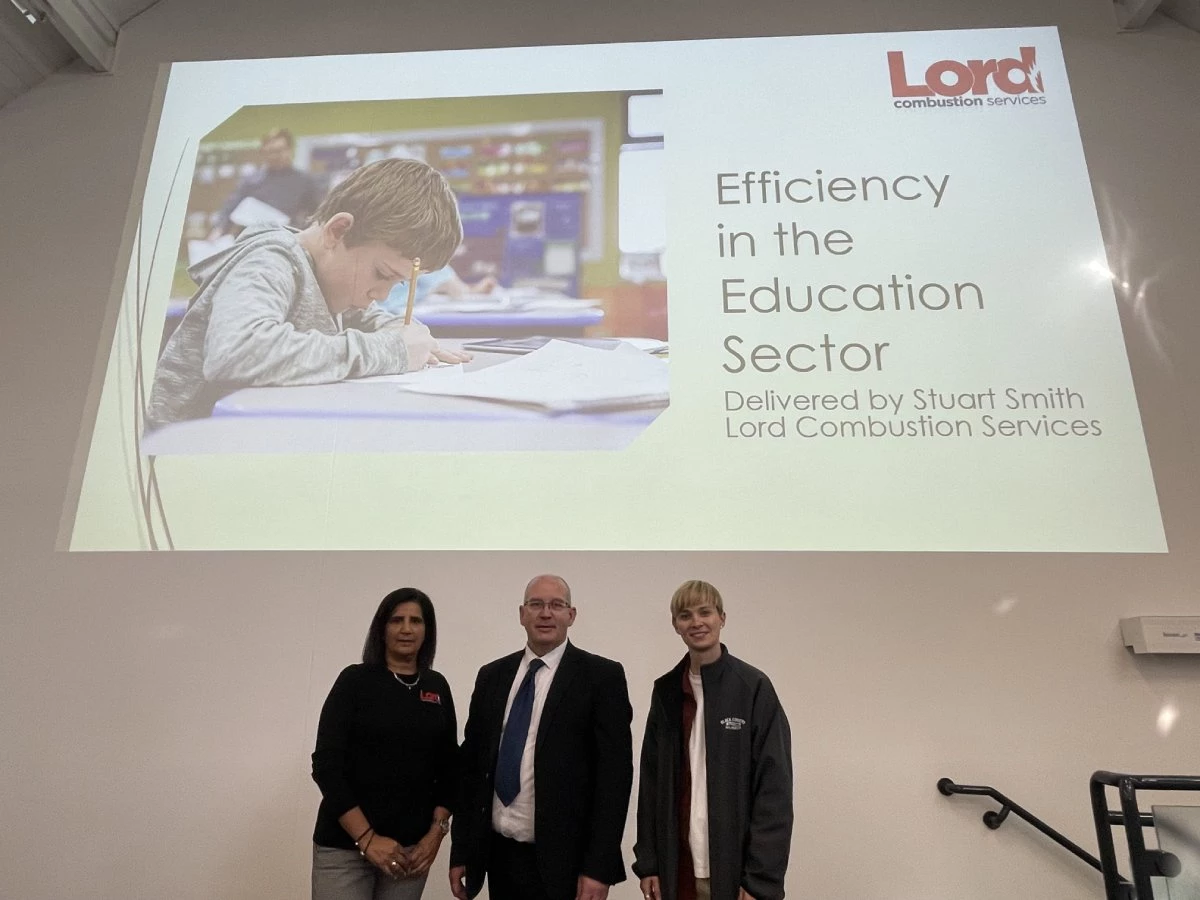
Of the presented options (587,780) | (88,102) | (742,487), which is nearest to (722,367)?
(742,487)

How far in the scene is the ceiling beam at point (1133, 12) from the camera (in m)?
3.95

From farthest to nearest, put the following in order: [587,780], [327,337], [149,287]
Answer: [149,287], [327,337], [587,780]

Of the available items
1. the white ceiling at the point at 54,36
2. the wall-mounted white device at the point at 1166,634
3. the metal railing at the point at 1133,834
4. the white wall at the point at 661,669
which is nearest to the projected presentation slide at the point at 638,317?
the white wall at the point at 661,669

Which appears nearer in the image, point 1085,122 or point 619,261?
point 619,261

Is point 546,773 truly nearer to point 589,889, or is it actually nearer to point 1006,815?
point 589,889

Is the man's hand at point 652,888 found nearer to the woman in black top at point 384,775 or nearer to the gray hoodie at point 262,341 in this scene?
the woman in black top at point 384,775

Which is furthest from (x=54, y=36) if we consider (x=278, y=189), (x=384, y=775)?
(x=384, y=775)

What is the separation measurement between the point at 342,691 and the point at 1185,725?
282cm

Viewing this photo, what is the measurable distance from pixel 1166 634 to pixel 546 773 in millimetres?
2316

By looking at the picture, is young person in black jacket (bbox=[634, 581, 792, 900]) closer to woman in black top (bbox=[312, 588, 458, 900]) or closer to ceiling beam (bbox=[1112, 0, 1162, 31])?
woman in black top (bbox=[312, 588, 458, 900])

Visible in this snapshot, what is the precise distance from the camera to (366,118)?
3.98 meters

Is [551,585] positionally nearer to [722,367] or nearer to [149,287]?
[722,367]

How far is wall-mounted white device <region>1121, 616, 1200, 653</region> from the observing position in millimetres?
3025

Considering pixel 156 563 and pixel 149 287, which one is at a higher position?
pixel 149 287
